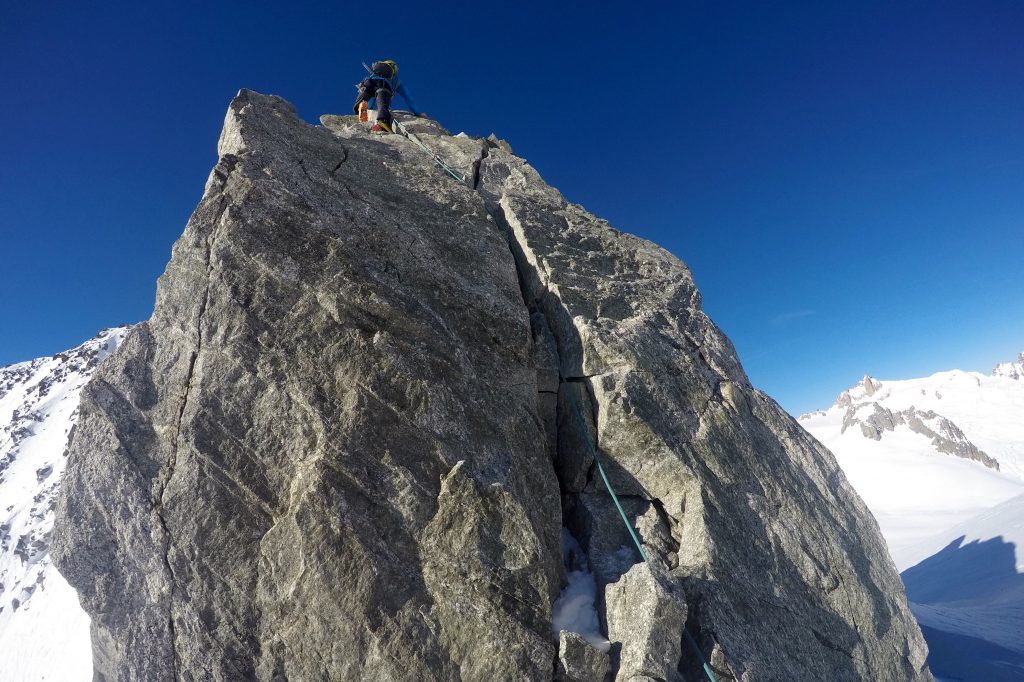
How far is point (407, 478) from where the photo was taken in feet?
26.6

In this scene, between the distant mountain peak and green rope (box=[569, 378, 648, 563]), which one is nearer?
green rope (box=[569, 378, 648, 563])

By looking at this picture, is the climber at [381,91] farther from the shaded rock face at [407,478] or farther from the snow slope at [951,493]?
the snow slope at [951,493]

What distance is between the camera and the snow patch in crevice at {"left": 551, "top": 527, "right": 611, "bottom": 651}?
25.6ft

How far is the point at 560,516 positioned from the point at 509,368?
301 cm

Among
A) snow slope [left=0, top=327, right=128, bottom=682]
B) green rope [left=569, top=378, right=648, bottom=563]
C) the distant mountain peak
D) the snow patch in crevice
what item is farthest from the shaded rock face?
the distant mountain peak

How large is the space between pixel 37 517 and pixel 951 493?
167 metres

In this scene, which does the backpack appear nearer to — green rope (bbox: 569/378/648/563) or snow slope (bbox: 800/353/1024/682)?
green rope (bbox: 569/378/648/563)

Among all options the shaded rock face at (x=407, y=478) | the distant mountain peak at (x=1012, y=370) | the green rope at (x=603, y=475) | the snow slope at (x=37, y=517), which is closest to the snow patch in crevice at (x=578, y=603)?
the shaded rock face at (x=407, y=478)

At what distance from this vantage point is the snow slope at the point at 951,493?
859 inches

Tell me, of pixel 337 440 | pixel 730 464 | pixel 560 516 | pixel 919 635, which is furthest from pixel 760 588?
pixel 337 440

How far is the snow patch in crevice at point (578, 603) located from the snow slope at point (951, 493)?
19180mm

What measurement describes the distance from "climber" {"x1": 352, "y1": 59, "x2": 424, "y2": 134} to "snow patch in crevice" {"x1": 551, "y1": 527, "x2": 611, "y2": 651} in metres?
14.6

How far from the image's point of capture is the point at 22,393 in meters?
126

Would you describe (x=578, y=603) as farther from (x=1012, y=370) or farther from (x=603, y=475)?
(x=1012, y=370)
